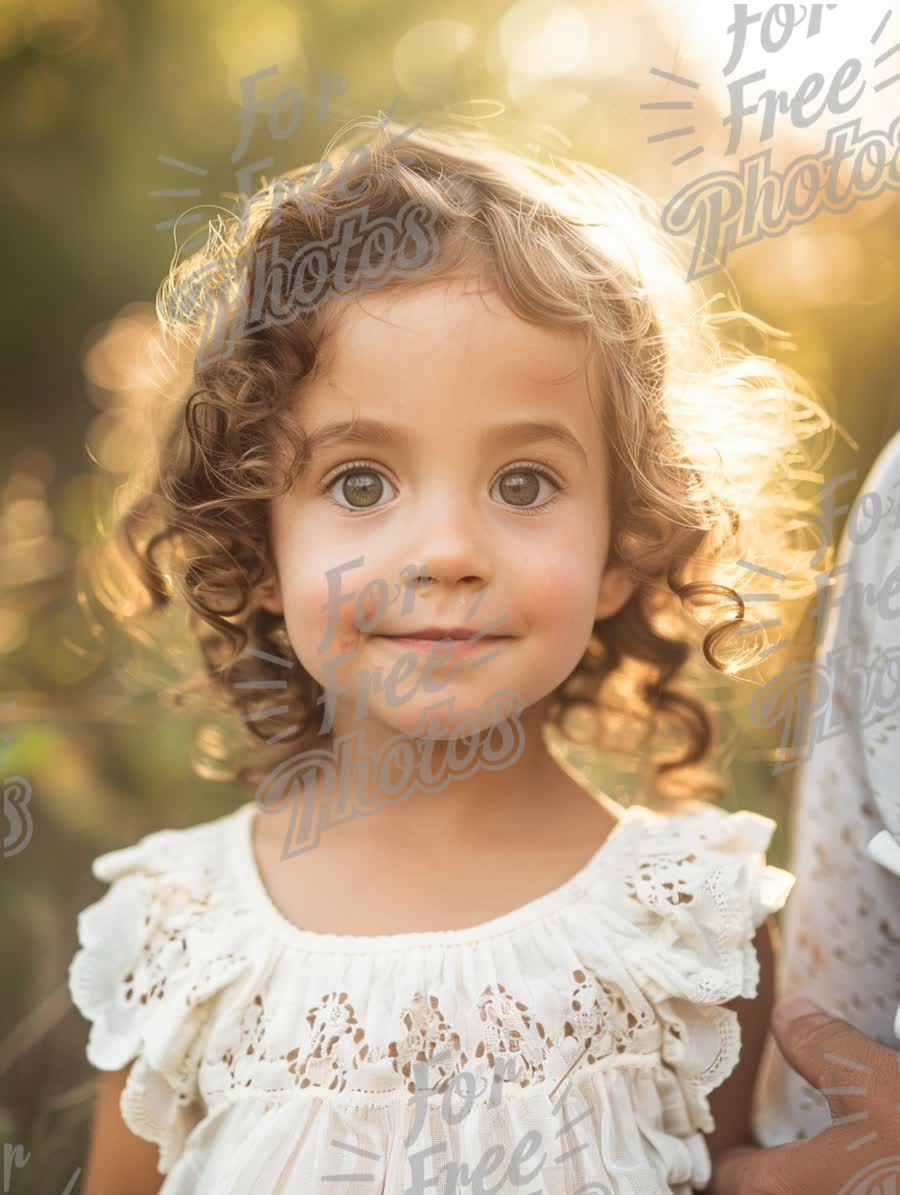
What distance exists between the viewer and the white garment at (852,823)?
880 mm

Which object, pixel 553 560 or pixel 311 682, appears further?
pixel 311 682

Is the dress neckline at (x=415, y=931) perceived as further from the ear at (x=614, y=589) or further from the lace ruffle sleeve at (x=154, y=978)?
the ear at (x=614, y=589)

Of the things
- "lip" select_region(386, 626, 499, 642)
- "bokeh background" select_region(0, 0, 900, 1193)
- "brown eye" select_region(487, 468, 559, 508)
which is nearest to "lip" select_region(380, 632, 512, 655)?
"lip" select_region(386, 626, 499, 642)

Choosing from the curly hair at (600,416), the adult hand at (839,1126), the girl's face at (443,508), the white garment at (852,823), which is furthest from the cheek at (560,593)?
the adult hand at (839,1126)

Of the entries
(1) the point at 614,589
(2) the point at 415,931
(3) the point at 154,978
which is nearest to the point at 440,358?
(1) the point at 614,589

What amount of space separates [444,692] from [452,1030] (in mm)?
272

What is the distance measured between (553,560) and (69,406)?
2.24 ft

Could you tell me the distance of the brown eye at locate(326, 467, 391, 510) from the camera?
88cm

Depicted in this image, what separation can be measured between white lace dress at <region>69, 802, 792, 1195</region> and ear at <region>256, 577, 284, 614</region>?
0.82 feet

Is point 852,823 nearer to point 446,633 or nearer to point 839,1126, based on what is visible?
point 839,1126

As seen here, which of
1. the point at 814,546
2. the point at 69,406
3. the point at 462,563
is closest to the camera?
the point at 462,563

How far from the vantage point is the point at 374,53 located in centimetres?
107

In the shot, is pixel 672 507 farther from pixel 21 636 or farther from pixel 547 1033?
pixel 21 636

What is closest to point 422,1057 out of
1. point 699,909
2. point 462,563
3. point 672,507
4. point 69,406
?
point 699,909
